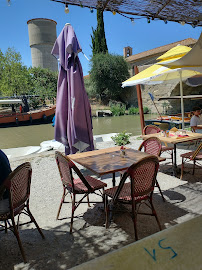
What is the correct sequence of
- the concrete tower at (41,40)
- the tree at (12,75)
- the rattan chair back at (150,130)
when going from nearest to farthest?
1. the rattan chair back at (150,130)
2. the tree at (12,75)
3. the concrete tower at (41,40)

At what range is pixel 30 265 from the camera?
6.10 feet

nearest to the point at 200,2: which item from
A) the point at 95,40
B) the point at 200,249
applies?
the point at 200,249

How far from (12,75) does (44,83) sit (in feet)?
17.2

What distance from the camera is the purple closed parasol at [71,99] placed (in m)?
3.77

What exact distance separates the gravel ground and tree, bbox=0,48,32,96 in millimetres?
24372

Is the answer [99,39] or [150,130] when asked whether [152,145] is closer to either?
[150,130]

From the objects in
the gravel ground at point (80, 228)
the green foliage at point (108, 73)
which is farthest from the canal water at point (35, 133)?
the green foliage at point (108, 73)

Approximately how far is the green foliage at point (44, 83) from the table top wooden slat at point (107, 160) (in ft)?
83.5

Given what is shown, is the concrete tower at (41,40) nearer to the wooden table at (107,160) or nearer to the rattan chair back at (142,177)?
the wooden table at (107,160)

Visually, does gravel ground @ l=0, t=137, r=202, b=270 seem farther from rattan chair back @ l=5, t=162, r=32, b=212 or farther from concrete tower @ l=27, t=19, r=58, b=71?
concrete tower @ l=27, t=19, r=58, b=71

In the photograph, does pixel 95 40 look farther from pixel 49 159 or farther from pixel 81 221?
pixel 81 221

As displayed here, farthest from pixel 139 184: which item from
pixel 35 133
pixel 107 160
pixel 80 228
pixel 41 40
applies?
pixel 41 40

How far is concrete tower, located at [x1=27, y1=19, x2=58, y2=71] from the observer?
162ft

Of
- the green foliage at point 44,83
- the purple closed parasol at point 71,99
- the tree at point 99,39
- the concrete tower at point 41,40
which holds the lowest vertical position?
the purple closed parasol at point 71,99
